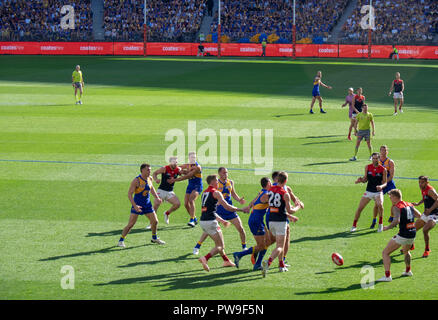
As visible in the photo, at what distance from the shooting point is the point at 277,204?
13586 millimetres

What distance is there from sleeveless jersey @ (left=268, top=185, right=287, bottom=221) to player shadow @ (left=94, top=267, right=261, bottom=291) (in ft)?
4.13

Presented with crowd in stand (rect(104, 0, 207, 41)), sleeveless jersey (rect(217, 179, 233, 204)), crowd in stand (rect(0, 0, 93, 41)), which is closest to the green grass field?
sleeveless jersey (rect(217, 179, 233, 204))

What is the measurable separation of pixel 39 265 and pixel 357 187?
36.0 feet

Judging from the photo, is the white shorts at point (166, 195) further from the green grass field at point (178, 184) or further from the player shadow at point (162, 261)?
the player shadow at point (162, 261)

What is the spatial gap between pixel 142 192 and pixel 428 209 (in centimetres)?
628

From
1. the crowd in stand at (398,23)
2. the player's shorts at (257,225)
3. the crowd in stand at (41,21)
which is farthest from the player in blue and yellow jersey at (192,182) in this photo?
the crowd in stand at (41,21)

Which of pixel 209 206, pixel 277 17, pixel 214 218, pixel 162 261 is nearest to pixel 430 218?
pixel 214 218

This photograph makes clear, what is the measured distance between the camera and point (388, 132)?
31.1 meters

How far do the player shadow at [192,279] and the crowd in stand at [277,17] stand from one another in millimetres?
65778

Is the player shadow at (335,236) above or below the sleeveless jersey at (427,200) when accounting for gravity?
below

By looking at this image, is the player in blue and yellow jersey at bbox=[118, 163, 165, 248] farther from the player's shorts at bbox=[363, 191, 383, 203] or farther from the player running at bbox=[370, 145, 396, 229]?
the player running at bbox=[370, 145, 396, 229]

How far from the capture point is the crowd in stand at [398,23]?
73.5 meters

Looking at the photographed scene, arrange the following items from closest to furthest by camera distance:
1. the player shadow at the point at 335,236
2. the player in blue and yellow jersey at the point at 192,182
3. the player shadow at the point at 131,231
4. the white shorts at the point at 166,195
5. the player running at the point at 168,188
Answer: the player shadow at the point at 335,236 < the player shadow at the point at 131,231 < the player in blue and yellow jersey at the point at 192,182 < the player running at the point at 168,188 < the white shorts at the point at 166,195

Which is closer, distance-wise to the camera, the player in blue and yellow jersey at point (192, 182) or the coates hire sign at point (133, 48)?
the player in blue and yellow jersey at point (192, 182)
